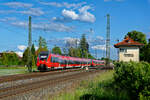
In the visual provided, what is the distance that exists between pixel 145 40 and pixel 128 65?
5501 cm

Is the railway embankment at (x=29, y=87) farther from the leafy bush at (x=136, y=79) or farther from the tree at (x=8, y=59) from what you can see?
the tree at (x=8, y=59)

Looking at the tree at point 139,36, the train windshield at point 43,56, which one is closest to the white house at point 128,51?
the train windshield at point 43,56

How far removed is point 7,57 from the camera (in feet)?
209

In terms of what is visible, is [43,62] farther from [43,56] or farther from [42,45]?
[42,45]

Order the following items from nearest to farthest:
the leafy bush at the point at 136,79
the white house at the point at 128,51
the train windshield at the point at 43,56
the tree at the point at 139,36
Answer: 1. the leafy bush at the point at 136,79
2. the train windshield at the point at 43,56
3. the white house at the point at 128,51
4. the tree at the point at 139,36

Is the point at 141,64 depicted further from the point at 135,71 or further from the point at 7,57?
the point at 7,57

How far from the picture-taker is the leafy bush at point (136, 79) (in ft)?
29.8

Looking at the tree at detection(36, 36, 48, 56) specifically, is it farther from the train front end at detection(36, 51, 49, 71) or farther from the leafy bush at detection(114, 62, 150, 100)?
the leafy bush at detection(114, 62, 150, 100)

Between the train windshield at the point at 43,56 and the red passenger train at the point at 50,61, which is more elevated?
the train windshield at the point at 43,56

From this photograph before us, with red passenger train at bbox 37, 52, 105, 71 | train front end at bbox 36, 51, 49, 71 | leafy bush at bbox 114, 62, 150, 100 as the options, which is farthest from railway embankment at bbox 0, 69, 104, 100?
red passenger train at bbox 37, 52, 105, 71

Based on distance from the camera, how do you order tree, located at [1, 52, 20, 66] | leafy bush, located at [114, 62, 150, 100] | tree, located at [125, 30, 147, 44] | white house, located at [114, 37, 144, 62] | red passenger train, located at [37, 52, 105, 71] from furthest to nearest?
tree, located at [1, 52, 20, 66] < tree, located at [125, 30, 147, 44] < white house, located at [114, 37, 144, 62] < red passenger train, located at [37, 52, 105, 71] < leafy bush, located at [114, 62, 150, 100]

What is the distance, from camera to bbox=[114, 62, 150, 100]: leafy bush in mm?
9094

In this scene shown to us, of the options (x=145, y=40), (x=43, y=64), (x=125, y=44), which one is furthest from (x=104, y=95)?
(x=145, y=40)

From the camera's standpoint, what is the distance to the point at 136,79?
9297 millimetres
